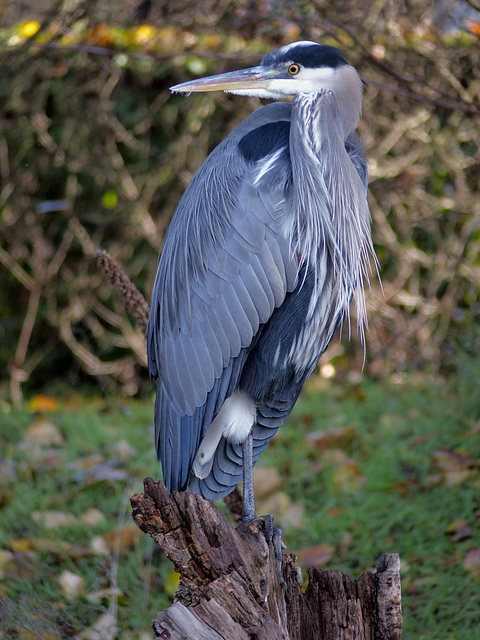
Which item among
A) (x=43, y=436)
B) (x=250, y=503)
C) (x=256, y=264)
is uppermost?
(x=256, y=264)

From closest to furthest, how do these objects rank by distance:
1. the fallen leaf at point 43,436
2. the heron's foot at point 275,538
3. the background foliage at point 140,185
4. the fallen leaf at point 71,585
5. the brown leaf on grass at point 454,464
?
1. the heron's foot at point 275,538
2. the fallen leaf at point 71,585
3. the brown leaf on grass at point 454,464
4. the fallen leaf at point 43,436
5. the background foliage at point 140,185

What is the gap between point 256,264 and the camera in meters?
2.47

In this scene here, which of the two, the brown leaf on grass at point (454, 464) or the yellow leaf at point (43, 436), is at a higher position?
the brown leaf on grass at point (454, 464)

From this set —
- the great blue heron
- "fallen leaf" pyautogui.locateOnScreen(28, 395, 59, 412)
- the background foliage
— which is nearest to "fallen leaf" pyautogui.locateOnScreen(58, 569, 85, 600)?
the great blue heron

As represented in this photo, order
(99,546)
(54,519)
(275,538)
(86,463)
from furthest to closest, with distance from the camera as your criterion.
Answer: (86,463) → (54,519) → (99,546) → (275,538)

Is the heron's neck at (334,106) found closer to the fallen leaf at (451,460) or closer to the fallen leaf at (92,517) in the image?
the fallen leaf at (451,460)

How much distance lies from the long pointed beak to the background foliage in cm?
261

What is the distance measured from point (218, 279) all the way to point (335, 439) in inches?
70.1

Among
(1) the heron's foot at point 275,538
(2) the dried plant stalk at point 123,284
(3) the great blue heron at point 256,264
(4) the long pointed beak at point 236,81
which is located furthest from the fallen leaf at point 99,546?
(4) the long pointed beak at point 236,81

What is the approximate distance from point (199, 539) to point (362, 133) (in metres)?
4.30

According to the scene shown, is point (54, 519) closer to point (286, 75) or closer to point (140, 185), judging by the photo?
point (286, 75)

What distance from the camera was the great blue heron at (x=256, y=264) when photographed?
246cm

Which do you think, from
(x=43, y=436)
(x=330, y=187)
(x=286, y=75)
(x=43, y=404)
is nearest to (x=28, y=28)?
(x=43, y=404)

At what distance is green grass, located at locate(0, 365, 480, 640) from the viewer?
284 cm
